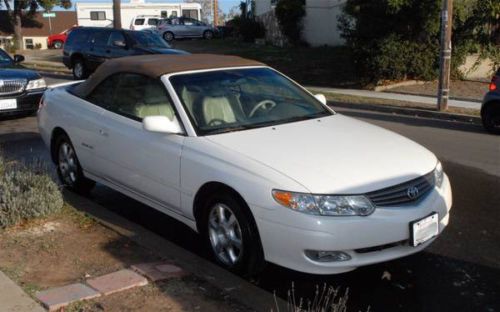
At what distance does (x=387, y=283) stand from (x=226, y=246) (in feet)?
3.81

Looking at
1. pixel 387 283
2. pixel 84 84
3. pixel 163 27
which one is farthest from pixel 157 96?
pixel 163 27

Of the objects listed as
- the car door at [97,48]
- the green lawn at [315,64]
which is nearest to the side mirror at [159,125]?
the green lawn at [315,64]

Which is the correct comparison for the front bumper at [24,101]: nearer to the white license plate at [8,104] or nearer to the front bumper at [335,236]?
the white license plate at [8,104]

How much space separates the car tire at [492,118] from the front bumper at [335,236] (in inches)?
281

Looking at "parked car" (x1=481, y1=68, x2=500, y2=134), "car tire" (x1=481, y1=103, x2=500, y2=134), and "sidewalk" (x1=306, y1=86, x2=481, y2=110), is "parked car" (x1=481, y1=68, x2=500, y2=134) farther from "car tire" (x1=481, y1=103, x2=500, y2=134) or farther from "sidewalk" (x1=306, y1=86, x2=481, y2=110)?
"sidewalk" (x1=306, y1=86, x2=481, y2=110)

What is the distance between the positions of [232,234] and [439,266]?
5.21ft

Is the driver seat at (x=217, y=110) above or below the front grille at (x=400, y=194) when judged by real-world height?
above

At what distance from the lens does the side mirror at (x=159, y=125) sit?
4711 millimetres

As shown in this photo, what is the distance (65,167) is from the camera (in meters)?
6.62

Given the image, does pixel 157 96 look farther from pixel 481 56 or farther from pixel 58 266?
pixel 481 56

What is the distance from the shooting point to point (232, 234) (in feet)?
14.4

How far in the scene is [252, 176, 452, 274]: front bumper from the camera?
3.88 m

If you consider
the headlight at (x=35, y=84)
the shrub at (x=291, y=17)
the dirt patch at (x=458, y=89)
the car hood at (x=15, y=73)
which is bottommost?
the dirt patch at (x=458, y=89)

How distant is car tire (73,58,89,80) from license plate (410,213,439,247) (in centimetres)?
1722
